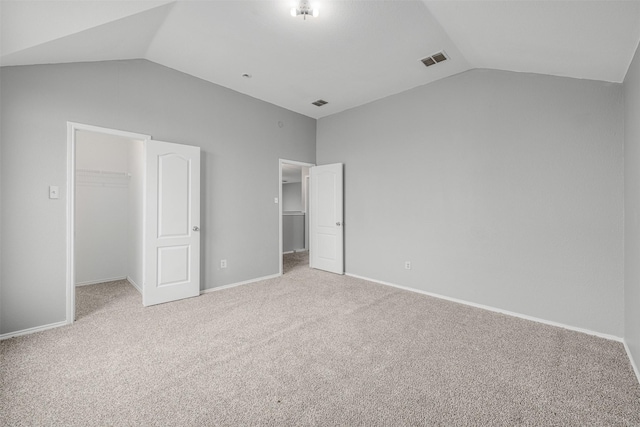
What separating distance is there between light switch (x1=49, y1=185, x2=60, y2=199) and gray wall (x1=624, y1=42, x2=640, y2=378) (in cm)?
481

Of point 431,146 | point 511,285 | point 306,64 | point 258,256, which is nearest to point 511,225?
point 511,285

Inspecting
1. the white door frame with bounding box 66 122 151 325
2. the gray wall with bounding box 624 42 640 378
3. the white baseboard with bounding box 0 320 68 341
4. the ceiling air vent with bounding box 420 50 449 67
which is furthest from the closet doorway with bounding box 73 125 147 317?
the gray wall with bounding box 624 42 640 378

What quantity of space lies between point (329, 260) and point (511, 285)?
8.79 feet

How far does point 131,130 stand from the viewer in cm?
304

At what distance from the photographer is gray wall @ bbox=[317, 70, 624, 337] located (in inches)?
97.3

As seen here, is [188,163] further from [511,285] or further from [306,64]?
[511,285]

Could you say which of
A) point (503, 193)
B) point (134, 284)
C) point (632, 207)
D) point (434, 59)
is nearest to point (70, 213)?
point (134, 284)

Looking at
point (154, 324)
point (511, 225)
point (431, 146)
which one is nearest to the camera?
point (154, 324)

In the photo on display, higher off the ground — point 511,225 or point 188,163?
point 188,163

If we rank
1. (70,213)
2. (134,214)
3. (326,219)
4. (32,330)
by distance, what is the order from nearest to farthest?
1. (32,330)
2. (70,213)
3. (134,214)
4. (326,219)

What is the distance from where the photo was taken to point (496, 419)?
148cm

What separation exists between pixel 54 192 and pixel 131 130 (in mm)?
972

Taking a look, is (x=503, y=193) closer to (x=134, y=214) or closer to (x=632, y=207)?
(x=632, y=207)

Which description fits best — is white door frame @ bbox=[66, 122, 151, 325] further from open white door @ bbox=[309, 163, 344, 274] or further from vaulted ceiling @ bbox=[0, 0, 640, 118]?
open white door @ bbox=[309, 163, 344, 274]
